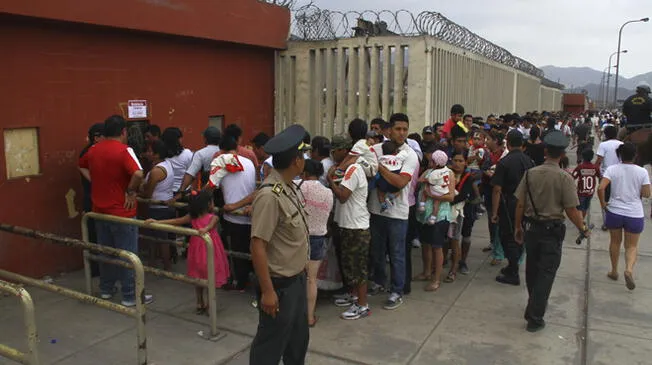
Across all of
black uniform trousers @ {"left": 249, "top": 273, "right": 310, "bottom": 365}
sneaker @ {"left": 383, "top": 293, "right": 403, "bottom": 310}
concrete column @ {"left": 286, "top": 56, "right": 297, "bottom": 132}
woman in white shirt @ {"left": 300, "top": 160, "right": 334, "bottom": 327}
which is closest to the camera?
black uniform trousers @ {"left": 249, "top": 273, "right": 310, "bottom": 365}

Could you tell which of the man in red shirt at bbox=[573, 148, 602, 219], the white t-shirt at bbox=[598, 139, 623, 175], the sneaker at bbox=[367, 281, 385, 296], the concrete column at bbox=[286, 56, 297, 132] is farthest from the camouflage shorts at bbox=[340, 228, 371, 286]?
the white t-shirt at bbox=[598, 139, 623, 175]

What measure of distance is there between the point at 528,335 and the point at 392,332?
1.20 meters

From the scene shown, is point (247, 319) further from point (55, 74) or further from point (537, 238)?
point (55, 74)

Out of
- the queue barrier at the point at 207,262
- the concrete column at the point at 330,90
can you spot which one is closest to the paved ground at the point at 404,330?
the queue barrier at the point at 207,262

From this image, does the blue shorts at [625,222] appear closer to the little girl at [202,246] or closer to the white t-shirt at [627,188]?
the white t-shirt at [627,188]

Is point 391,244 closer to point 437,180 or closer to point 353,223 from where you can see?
point 353,223

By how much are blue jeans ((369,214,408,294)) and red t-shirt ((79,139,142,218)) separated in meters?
2.37

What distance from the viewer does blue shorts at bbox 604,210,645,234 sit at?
581cm

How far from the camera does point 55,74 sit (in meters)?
5.72

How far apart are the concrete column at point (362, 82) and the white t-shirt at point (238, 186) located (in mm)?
4118

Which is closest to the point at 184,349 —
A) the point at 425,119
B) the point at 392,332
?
the point at 392,332

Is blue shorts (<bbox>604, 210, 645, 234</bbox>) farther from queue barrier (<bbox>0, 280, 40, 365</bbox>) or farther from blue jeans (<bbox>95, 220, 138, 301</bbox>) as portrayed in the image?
queue barrier (<bbox>0, 280, 40, 365</bbox>)

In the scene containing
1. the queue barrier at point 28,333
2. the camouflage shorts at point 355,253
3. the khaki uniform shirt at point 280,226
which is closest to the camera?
the queue barrier at point 28,333

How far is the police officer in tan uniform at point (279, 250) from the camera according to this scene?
297 cm
